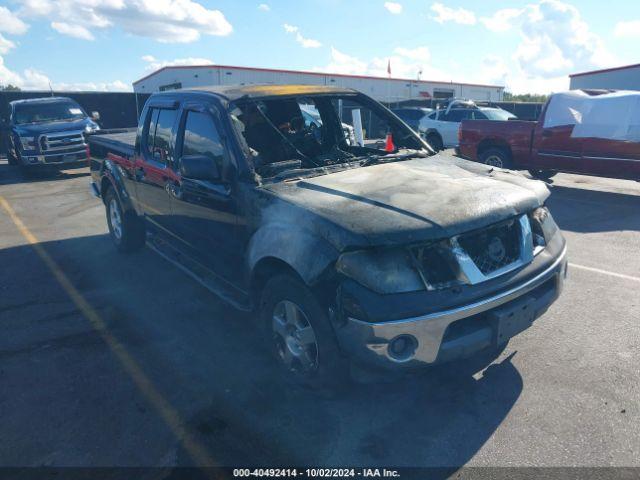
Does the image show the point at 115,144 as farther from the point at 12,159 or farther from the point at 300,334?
the point at 12,159

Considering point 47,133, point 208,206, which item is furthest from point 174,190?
point 47,133

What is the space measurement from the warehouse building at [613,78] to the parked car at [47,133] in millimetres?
26007

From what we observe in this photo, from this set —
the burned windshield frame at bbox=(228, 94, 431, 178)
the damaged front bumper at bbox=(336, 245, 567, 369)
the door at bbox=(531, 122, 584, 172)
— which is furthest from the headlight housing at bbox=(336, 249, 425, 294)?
the door at bbox=(531, 122, 584, 172)

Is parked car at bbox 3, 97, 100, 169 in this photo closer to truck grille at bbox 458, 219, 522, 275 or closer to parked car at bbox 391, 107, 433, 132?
parked car at bbox 391, 107, 433, 132

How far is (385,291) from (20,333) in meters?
3.39

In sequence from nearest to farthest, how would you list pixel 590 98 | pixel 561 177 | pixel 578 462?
pixel 578 462, pixel 590 98, pixel 561 177

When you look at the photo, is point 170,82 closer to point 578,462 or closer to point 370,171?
point 370,171

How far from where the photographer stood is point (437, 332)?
260 centimetres

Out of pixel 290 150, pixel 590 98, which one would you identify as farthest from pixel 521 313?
pixel 590 98

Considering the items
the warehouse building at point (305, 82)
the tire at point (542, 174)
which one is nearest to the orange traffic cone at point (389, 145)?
the tire at point (542, 174)

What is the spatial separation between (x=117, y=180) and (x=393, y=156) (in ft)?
11.2

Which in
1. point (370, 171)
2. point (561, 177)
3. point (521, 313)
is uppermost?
point (370, 171)

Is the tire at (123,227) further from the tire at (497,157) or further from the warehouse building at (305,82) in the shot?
the warehouse building at (305,82)

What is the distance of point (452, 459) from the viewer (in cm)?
263
